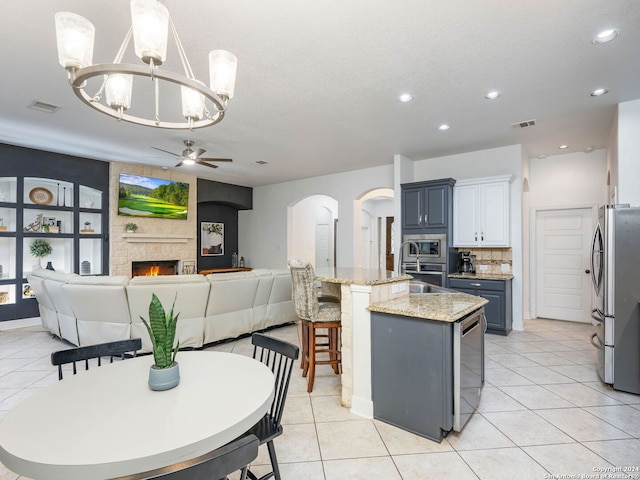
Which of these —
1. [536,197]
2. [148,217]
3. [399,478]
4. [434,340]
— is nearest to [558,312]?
[536,197]

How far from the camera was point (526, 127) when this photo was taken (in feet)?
14.1

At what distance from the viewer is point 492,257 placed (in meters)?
5.32

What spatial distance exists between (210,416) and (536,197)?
252 inches

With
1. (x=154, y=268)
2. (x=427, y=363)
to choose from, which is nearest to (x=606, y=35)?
(x=427, y=363)

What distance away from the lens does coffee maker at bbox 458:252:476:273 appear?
5352mm

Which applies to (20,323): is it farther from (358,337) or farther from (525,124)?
(525,124)

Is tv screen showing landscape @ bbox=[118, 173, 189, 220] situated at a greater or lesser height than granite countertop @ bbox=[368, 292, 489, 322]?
greater

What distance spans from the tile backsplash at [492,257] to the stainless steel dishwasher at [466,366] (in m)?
3.06

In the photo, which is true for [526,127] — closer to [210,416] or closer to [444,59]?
[444,59]

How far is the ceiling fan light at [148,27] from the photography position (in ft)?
4.65

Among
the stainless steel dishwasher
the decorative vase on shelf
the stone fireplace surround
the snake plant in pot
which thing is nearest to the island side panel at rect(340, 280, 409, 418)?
the stainless steel dishwasher

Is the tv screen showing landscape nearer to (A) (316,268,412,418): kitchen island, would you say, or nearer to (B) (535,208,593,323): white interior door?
(A) (316,268,412,418): kitchen island

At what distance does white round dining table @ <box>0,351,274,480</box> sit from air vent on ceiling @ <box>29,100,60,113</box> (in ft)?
11.8

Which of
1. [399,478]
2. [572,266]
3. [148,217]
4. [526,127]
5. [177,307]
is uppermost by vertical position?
[526,127]
